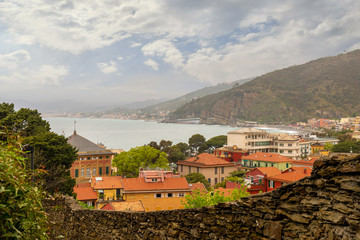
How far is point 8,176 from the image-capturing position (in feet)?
8.80

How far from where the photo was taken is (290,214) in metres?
2.95

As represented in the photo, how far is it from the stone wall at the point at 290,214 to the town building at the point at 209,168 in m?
35.5

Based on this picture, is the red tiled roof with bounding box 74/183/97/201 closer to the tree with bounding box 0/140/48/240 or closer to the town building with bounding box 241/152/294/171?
the tree with bounding box 0/140/48/240

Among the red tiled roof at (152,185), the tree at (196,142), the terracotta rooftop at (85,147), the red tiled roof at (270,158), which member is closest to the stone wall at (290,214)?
the red tiled roof at (152,185)

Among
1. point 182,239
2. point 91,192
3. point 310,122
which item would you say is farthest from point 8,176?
point 310,122

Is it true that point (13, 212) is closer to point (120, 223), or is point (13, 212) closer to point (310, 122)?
point (120, 223)

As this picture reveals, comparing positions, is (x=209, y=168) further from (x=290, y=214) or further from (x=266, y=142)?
(x=290, y=214)

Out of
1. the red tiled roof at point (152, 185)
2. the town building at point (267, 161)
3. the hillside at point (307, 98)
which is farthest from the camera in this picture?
the hillside at point (307, 98)

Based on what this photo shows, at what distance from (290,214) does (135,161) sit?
32.9 m

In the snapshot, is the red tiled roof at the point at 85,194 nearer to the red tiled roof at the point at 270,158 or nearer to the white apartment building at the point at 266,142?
the red tiled roof at the point at 270,158

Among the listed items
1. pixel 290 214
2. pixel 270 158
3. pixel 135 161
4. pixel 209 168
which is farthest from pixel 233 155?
Answer: pixel 290 214

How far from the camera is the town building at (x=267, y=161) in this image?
44500mm

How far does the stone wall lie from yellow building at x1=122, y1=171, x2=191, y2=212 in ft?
61.2

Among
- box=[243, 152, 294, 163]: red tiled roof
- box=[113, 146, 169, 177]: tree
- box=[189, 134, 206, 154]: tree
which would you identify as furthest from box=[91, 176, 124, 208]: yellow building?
box=[189, 134, 206, 154]: tree
